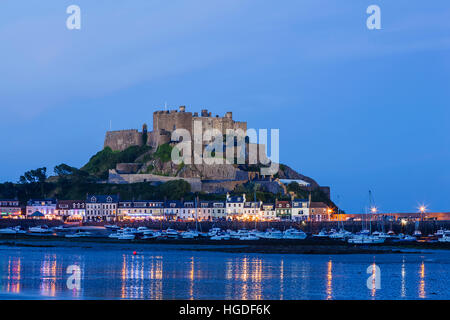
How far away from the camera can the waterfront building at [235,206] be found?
266ft

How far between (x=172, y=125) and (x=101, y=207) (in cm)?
1909

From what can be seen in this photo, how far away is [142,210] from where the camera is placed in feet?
270

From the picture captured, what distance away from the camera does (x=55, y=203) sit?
283 ft

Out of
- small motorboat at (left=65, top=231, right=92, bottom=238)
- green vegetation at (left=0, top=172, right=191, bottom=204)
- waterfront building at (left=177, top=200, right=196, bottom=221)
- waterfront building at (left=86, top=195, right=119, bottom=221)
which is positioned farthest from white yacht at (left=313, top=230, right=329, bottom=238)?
waterfront building at (left=86, top=195, right=119, bottom=221)

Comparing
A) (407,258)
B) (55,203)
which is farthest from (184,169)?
(407,258)

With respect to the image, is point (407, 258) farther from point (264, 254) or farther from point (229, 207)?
point (229, 207)

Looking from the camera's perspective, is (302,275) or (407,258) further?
(407,258)

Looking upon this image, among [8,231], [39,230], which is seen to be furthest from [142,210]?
[8,231]

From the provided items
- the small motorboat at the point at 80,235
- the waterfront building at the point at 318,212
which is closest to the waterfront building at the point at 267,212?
the waterfront building at the point at 318,212
